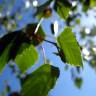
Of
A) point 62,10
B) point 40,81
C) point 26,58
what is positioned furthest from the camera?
point 62,10

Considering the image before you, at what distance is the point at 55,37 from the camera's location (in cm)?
63

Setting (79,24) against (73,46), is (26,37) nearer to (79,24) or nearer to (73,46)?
(73,46)

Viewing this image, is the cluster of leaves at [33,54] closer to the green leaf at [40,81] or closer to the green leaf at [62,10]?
the green leaf at [40,81]

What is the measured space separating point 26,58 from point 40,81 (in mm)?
130

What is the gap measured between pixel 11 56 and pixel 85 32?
2510 mm

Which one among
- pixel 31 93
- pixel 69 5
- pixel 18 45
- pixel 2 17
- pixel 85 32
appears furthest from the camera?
pixel 2 17

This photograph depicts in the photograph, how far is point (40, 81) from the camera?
1.75 feet

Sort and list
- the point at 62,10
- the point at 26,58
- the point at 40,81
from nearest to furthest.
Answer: the point at 40,81 → the point at 26,58 → the point at 62,10

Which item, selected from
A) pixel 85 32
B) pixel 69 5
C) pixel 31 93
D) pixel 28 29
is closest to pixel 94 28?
pixel 85 32

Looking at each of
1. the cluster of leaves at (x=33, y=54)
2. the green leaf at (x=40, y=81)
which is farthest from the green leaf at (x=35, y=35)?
the green leaf at (x=40, y=81)

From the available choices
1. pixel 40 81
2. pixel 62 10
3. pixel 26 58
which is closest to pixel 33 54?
pixel 26 58

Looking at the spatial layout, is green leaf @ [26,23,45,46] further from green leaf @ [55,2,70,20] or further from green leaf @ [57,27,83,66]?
green leaf @ [55,2,70,20]

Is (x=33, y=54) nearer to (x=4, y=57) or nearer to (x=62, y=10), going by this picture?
(x=4, y=57)

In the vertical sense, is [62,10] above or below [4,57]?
below
